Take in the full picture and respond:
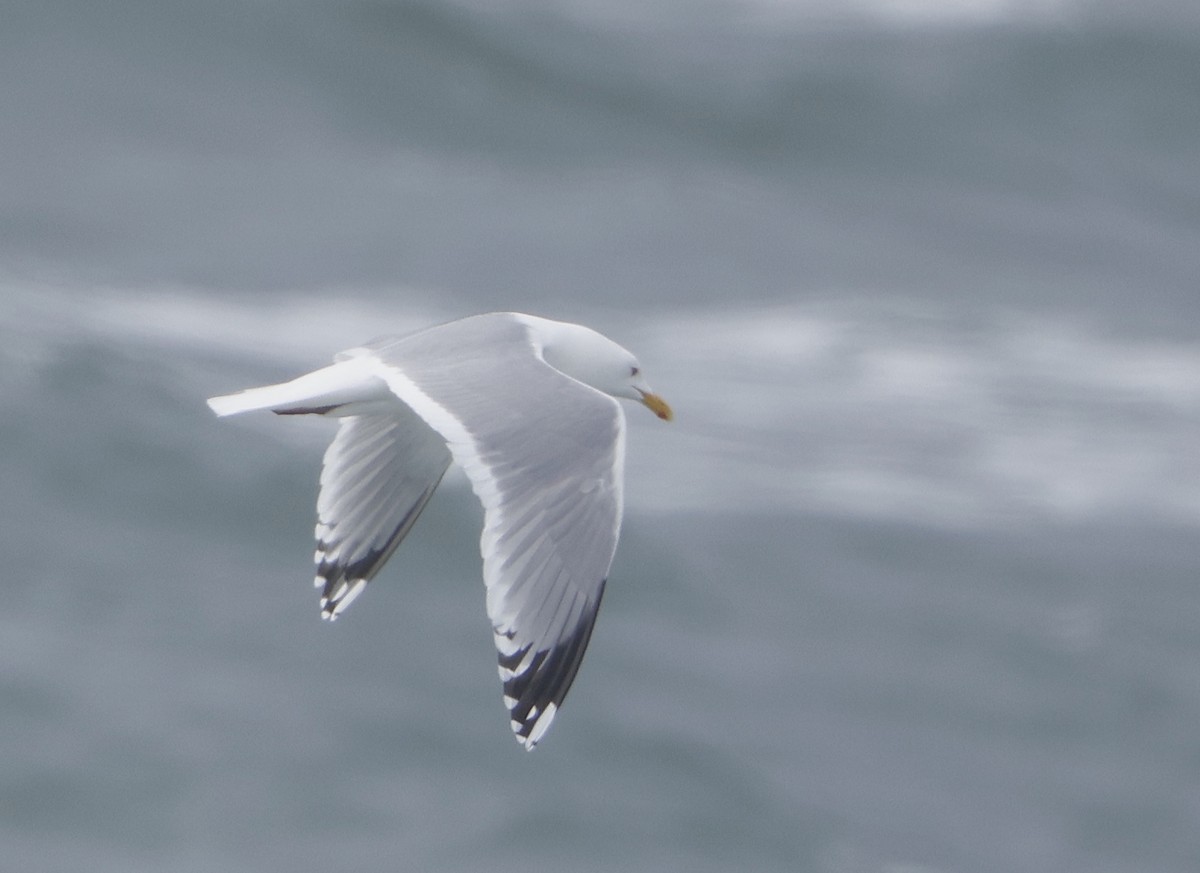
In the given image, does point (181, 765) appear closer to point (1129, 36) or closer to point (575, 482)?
point (575, 482)

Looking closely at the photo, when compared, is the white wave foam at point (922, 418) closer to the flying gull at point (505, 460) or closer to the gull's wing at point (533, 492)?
the flying gull at point (505, 460)

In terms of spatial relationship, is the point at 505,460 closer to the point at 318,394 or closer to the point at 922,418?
the point at 318,394

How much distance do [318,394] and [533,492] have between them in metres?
0.53

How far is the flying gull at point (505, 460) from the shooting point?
3492 millimetres

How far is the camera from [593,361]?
4520mm

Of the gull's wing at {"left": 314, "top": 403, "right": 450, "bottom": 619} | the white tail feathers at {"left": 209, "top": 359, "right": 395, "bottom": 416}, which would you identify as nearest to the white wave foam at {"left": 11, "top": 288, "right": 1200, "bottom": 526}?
the gull's wing at {"left": 314, "top": 403, "right": 450, "bottom": 619}

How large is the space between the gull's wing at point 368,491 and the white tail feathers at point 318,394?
0.89ft

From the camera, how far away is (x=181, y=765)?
7.18 m

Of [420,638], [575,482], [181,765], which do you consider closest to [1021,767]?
[420,638]

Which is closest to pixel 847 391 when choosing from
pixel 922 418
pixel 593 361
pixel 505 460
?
pixel 922 418

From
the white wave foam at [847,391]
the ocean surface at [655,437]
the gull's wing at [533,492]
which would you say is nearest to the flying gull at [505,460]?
the gull's wing at [533,492]

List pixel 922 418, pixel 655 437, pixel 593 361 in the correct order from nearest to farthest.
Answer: pixel 593 361, pixel 655 437, pixel 922 418

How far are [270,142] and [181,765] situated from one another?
3.99 meters

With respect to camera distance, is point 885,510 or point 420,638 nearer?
point 420,638
